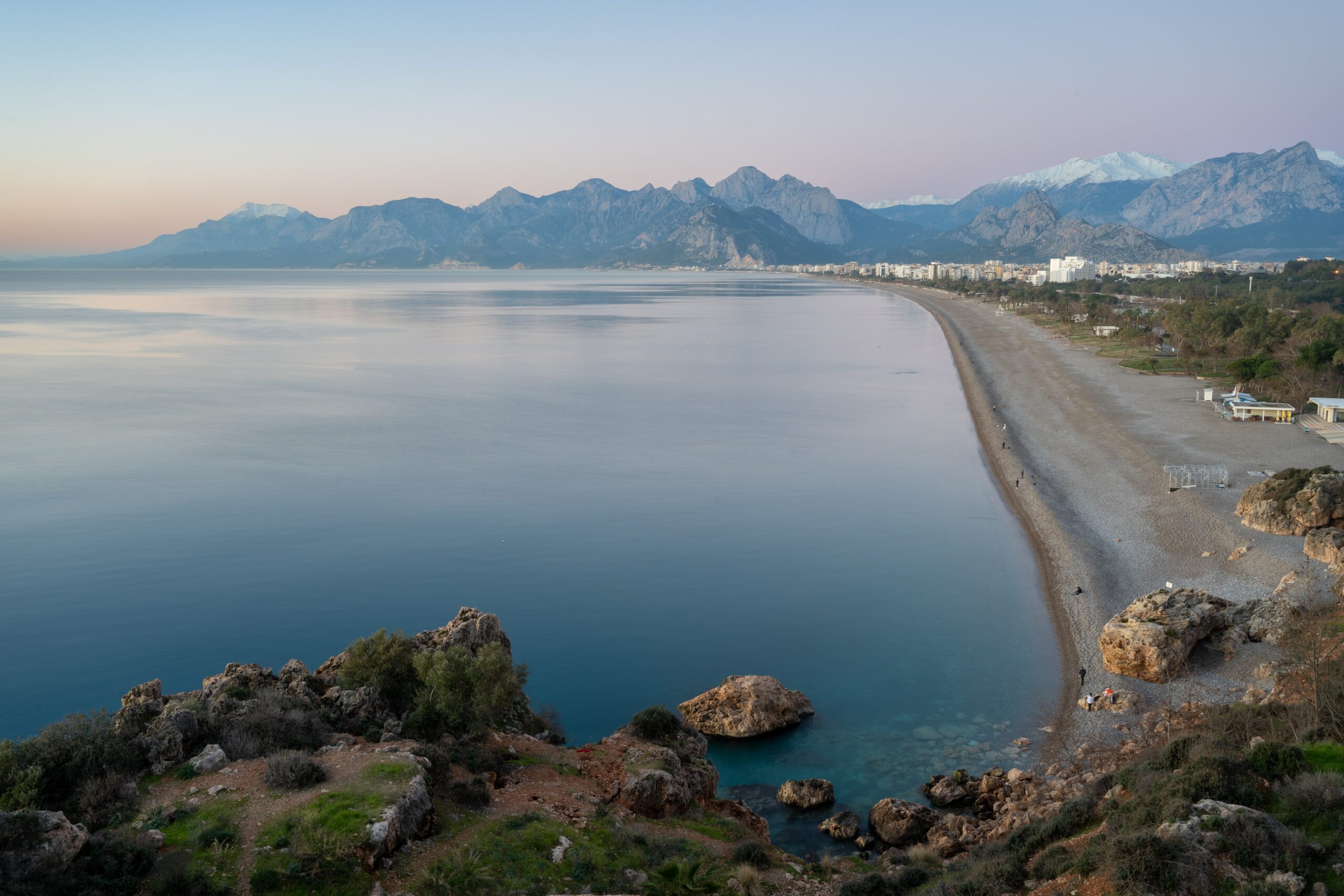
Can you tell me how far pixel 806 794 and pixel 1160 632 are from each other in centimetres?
950

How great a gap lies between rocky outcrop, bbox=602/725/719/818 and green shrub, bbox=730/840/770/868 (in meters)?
1.44

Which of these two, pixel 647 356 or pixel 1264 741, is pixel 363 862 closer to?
pixel 1264 741

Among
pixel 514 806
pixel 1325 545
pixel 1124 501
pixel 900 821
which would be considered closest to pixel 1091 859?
pixel 900 821

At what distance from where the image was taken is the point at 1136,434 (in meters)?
43.6

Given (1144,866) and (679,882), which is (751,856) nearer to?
(679,882)

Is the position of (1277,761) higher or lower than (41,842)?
higher

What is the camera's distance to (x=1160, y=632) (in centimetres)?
2009

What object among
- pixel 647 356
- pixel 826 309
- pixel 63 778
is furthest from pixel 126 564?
pixel 826 309

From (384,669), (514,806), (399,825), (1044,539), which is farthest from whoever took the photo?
(1044,539)

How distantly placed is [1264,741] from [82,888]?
47.9ft

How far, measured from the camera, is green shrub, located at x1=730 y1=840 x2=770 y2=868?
42.1 ft

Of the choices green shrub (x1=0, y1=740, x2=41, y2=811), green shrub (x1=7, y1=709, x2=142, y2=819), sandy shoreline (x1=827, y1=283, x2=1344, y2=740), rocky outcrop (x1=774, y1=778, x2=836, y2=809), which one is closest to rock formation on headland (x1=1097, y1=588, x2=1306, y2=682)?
sandy shoreline (x1=827, y1=283, x2=1344, y2=740)

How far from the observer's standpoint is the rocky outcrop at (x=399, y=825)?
1095 cm

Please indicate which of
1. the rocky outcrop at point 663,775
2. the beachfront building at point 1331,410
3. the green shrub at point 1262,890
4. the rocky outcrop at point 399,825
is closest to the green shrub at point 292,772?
the rocky outcrop at point 399,825
